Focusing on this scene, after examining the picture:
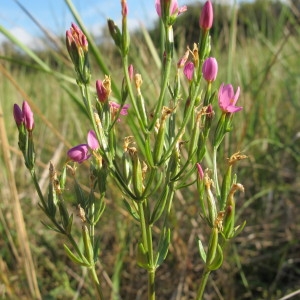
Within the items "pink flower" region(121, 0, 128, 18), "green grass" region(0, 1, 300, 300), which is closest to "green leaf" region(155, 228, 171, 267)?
"pink flower" region(121, 0, 128, 18)

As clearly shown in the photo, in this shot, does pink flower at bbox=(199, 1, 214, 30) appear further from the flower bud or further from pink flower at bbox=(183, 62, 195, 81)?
Result: the flower bud

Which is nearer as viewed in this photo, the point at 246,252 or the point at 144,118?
the point at 144,118

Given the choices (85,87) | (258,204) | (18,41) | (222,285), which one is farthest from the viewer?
(258,204)

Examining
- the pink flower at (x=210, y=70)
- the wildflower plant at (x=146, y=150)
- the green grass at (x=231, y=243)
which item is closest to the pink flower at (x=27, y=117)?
the wildflower plant at (x=146, y=150)

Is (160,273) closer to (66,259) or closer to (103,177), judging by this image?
(66,259)

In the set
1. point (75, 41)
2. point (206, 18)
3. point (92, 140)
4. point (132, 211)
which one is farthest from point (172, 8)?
point (132, 211)

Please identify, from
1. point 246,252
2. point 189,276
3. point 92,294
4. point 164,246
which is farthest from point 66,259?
point 164,246

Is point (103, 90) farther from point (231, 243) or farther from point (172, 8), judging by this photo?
point (231, 243)

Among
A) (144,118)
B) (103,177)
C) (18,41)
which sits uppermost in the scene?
(18,41)

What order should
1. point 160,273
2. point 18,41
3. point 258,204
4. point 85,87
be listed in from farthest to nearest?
point 258,204 → point 160,273 → point 18,41 → point 85,87

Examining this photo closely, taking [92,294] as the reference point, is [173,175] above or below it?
above

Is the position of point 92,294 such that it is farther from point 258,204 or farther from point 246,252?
point 258,204
